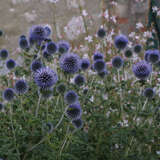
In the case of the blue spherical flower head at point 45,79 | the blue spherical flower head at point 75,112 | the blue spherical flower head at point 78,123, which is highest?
the blue spherical flower head at point 45,79

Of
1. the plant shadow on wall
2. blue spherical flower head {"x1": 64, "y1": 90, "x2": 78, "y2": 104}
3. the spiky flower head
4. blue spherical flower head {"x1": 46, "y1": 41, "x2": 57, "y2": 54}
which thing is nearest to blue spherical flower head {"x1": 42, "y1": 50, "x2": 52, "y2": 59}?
the plant shadow on wall

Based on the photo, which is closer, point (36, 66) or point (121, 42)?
point (36, 66)

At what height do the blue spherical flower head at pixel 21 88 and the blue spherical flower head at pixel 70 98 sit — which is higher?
the blue spherical flower head at pixel 21 88

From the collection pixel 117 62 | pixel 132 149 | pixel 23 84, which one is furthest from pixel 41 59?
pixel 132 149

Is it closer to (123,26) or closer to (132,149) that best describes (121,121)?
(132,149)

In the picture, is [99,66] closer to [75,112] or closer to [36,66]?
[36,66]

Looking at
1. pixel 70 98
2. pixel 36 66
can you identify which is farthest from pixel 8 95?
pixel 70 98

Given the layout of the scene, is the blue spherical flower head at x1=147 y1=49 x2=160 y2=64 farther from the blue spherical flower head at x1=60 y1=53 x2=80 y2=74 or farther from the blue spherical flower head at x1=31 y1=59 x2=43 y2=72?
the blue spherical flower head at x1=31 y1=59 x2=43 y2=72

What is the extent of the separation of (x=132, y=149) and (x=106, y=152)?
185 millimetres

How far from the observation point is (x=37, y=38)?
2377 millimetres

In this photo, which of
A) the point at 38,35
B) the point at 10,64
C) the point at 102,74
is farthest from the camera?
the point at 10,64

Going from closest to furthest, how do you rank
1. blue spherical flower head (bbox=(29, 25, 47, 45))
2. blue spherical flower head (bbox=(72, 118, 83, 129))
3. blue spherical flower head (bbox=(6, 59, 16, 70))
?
blue spherical flower head (bbox=(72, 118, 83, 129)) < blue spherical flower head (bbox=(29, 25, 47, 45)) < blue spherical flower head (bbox=(6, 59, 16, 70))

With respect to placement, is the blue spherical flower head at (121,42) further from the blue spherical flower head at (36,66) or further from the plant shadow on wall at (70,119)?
the blue spherical flower head at (36,66)

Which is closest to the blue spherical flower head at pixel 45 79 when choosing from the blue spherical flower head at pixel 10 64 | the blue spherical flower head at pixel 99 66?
the blue spherical flower head at pixel 99 66
